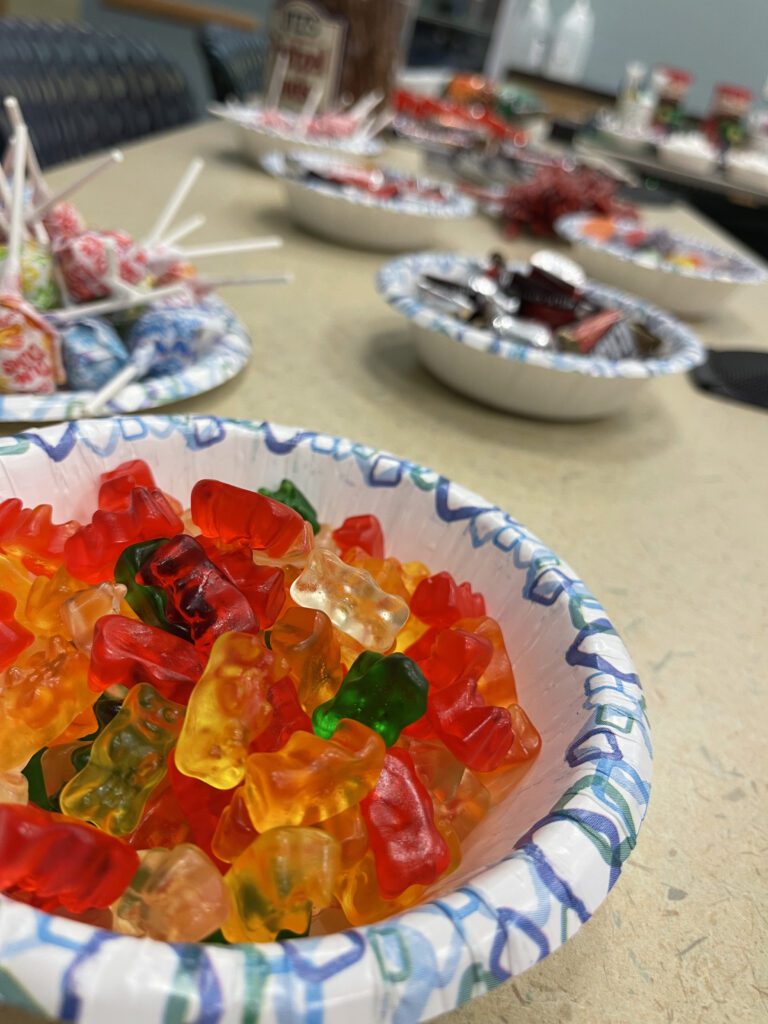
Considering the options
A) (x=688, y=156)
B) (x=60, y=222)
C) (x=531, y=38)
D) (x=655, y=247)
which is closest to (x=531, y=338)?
(x=60, y=222)

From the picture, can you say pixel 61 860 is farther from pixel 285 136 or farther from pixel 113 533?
pixel 285 136

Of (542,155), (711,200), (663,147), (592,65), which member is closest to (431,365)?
(542,155)

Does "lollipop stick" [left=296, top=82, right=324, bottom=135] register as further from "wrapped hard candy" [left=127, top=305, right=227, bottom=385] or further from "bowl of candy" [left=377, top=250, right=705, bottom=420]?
"wrapped hard candy" [left=127, top=305, right=227, bottom=385]

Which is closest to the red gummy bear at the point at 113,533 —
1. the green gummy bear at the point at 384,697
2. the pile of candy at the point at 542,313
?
the green gummy bear at the point at 384,697

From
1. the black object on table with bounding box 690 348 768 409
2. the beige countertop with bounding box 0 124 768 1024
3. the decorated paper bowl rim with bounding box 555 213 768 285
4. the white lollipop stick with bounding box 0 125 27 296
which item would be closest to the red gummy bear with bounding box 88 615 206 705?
the beige countertop with bounding box 0 124 768 1024

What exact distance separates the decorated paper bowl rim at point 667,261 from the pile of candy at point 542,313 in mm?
293

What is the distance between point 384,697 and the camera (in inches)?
14.4

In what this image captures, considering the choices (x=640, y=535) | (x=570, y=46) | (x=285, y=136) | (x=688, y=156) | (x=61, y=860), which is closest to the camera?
(x=61, y=860)

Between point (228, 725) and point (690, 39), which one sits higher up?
point (690, 39)

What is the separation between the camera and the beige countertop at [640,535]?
0.40 metres

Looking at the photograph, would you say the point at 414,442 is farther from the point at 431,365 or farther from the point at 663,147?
the point at 663,147

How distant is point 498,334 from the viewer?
87 cm

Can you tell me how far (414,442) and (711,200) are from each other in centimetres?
276

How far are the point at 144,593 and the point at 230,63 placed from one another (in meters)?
2.15
